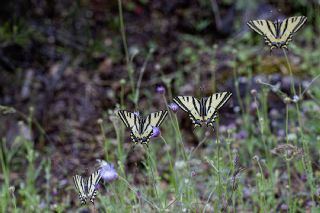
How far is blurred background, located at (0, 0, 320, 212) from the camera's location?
3830mm

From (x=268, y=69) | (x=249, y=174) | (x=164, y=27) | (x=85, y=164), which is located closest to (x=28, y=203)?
(x=85, y=164)

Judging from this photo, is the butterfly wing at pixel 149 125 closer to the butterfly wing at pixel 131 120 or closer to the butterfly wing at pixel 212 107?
the butterfly wing at pixel 131 120

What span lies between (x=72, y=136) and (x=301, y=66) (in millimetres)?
1963

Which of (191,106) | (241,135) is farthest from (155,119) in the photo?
(241,135)

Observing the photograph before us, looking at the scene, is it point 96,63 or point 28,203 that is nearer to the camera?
point 28,203

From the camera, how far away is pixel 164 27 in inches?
229

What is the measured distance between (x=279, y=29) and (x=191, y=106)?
18.9 inches

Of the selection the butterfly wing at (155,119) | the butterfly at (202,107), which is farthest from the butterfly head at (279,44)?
the butterfly wing at (155,119)

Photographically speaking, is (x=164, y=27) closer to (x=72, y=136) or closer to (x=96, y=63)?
(x=96, y=63)

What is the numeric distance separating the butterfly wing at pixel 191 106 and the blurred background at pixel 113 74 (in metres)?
1.36

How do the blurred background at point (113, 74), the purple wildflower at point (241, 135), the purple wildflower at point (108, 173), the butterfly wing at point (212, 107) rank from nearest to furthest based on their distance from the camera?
the butterfly wing at point (212, 107)
the purple wildflower at point (108, 173)
the purple wildflower at point (241, 135)
the blurred background at point (113, 74)

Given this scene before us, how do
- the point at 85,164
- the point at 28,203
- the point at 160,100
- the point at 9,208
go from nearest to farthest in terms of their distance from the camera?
the point at 28,203
the point at 9,208
the point at 85,164
the point at 160,100

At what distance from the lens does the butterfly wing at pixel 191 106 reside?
6.68ft

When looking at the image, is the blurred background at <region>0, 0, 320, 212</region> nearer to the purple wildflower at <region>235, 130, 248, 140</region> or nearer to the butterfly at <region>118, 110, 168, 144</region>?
the purple wildflower at <region>235, 130, 248, 140</region>
